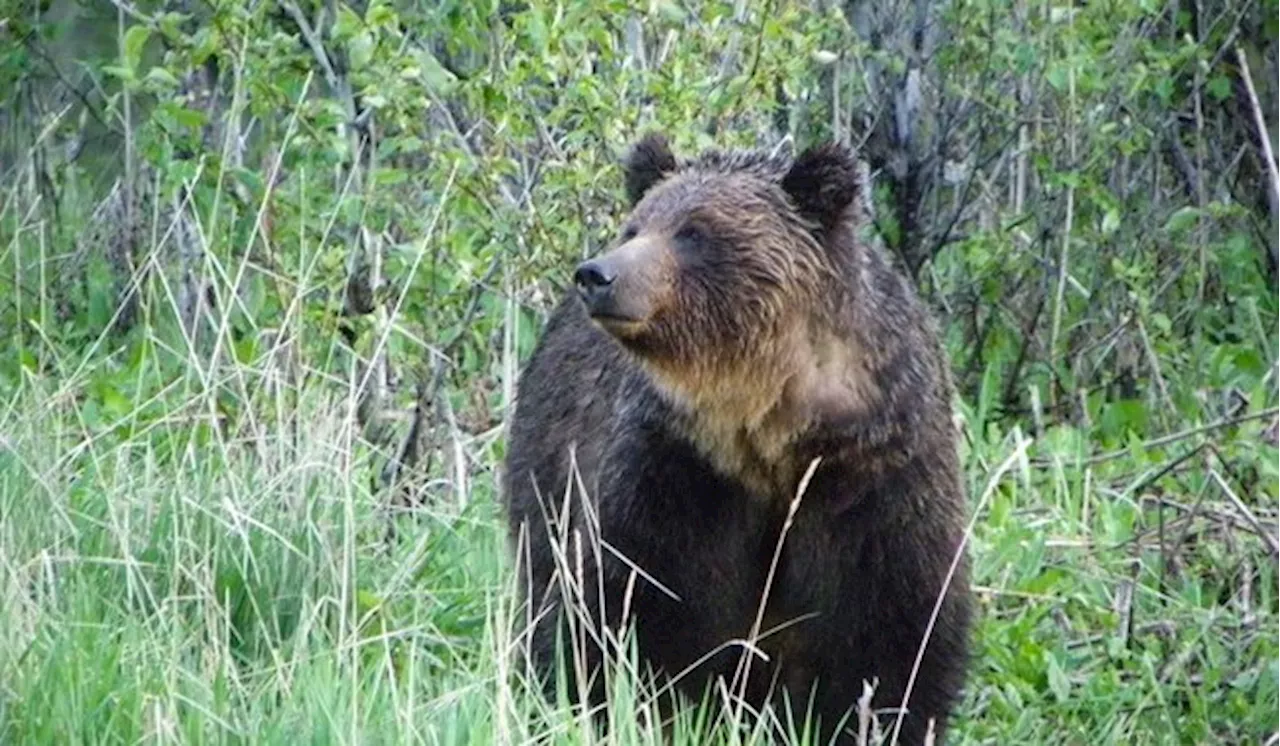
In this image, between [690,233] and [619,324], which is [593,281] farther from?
[690,233]

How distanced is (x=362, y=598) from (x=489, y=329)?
2180 mm

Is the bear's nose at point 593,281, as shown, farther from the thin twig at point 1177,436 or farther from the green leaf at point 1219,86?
the green leaf at point 1219,86

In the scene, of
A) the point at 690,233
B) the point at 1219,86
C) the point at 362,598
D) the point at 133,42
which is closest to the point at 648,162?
the point at 690,233

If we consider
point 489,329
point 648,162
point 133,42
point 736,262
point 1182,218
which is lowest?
point 489,329

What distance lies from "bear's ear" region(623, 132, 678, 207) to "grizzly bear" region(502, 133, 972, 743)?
14cm

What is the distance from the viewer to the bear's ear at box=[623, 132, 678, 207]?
6.03 meters

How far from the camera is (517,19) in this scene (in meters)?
7.18

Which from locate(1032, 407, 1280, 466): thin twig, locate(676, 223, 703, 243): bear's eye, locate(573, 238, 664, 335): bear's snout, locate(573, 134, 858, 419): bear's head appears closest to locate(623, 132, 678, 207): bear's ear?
locate(573, 134, 858, 419): bear's head

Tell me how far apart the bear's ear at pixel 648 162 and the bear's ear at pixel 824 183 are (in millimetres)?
314

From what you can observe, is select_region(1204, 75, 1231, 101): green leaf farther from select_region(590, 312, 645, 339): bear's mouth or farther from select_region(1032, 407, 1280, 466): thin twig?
select_region(590, 312, 645, 339): bear's mouth

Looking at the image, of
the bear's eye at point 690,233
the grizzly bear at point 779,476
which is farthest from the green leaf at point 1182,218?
the bear's eye at point 690,233

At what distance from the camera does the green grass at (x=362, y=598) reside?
16.4ft

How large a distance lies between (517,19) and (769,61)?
70cm

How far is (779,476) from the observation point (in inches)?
227
